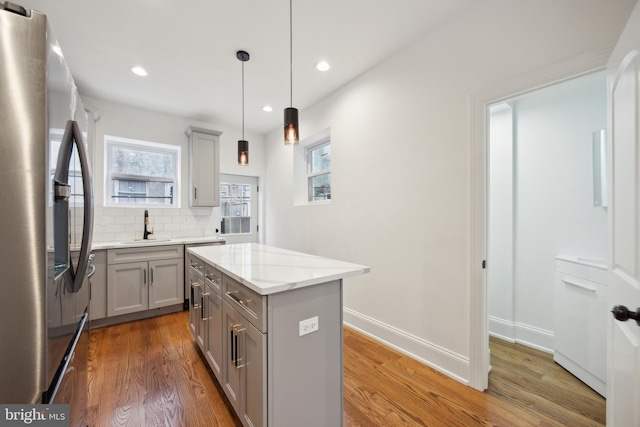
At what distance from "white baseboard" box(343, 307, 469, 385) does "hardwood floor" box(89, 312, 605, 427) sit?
63 mm

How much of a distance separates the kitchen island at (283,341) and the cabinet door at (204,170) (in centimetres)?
257

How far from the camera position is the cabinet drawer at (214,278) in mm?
1714

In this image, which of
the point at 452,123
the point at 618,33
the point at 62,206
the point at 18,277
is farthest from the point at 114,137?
the point at 618,33

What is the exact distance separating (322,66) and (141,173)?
3016 mm

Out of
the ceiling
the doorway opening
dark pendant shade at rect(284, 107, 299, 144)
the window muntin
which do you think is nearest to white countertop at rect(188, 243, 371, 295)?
dark pendant shade at rect(284, 107, 299, 144)

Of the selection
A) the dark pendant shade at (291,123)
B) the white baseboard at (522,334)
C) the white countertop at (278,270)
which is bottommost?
the white baseboard at (522,334)

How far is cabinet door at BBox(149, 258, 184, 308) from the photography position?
124 inches

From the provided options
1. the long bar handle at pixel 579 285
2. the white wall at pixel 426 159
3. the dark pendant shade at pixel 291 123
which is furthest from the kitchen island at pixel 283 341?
the long bar handle at pixel 579 285

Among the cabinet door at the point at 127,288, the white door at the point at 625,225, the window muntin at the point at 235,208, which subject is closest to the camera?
the white door at the point at 625,225

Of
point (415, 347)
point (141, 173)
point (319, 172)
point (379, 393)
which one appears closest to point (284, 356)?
point (379, 393)

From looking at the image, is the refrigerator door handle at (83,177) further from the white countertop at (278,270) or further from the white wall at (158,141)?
the white wall at (158,141)

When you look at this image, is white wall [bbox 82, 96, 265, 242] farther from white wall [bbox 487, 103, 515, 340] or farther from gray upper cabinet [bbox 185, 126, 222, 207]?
white wall [bbox 487, 103, 515, 340]

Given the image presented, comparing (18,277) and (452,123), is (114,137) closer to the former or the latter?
(18,277)
